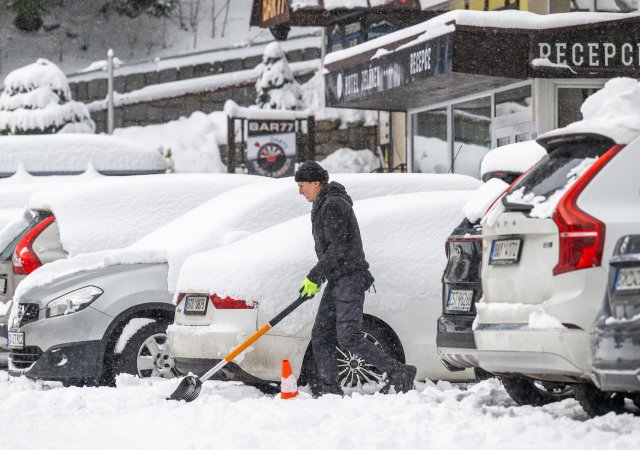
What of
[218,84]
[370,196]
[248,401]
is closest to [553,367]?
[248,401]

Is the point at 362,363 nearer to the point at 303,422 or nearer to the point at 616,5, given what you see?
the point at 303,422

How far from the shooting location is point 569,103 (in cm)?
1906

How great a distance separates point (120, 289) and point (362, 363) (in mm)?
2167

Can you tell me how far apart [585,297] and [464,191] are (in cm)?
355

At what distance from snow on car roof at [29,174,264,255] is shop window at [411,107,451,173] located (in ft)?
35.8

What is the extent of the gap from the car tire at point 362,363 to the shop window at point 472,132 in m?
12.4

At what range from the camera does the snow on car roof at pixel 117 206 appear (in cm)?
1166

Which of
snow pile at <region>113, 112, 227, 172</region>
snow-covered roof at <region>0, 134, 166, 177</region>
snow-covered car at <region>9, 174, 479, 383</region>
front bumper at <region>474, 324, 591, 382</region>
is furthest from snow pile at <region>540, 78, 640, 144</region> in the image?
snow pile at <region>113, 112, 227, 172</region>

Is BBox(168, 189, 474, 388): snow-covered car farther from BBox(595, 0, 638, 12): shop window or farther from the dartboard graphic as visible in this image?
the dartboard graphic

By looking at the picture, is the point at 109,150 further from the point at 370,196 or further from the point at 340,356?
the point at 340,356

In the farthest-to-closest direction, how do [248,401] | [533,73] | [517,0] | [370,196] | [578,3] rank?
[517,0]
[578,3]
[533,73]
[370,196]
[248,401]

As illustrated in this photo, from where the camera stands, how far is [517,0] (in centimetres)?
2197

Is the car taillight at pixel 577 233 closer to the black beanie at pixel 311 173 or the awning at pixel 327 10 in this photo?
the black beanie at pixel 311 173

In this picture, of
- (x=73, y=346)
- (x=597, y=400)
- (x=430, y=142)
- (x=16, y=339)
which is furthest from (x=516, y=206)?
(x=430, y=142)
